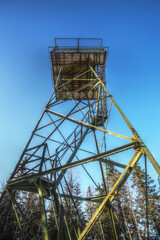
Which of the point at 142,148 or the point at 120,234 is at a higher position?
the point at 142,148

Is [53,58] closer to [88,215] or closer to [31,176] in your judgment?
[31,176]

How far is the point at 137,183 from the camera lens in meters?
26.6

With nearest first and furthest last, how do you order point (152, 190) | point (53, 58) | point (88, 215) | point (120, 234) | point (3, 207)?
point (53, 58)
point (3, 207)
point (120, 234)
point (88, 215)
point (152, 190)

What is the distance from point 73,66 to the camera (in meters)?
9.14

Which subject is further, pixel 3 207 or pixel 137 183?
pixel 137 183

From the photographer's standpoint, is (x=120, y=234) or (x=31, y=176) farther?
(x=120, y=234)

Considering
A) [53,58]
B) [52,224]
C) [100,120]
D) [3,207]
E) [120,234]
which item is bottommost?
[120,234]

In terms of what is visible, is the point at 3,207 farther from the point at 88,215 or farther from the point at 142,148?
the point at 142,148

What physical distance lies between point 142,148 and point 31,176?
2.98m

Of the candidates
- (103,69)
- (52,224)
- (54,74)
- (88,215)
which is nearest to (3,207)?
(52,224)

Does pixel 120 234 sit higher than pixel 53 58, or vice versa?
pixel 53 58

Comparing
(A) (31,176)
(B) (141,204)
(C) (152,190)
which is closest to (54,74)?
(A) (31,176)

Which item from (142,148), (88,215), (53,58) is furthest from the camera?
(88,215)

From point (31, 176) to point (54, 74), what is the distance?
6.99 metres
